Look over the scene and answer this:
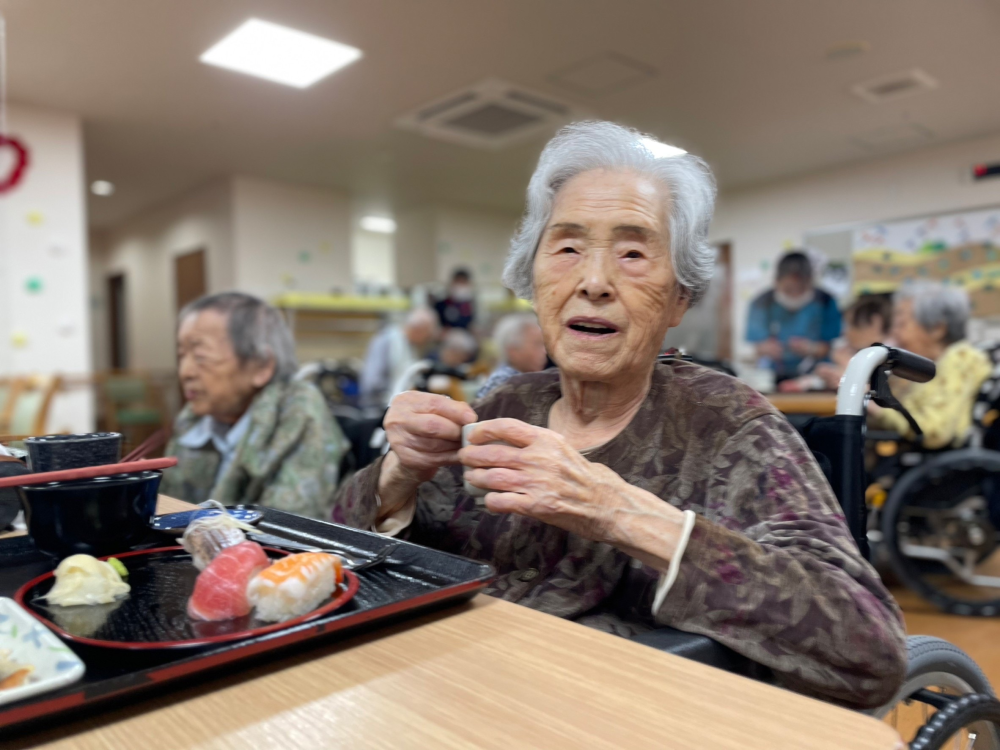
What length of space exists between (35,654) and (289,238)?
7.20 metres

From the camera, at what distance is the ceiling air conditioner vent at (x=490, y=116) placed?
4766 mm

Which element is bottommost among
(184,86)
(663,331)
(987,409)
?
(987,409)

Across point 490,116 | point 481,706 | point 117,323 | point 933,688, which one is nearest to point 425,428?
point 481,706

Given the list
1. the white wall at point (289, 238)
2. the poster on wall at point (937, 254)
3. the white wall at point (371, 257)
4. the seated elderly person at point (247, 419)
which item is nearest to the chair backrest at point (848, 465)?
the seated elderly person at point (247, 419)

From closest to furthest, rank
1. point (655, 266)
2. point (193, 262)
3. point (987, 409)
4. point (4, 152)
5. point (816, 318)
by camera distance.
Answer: point (655, 266) → point (987, 409) → point (4, 152) → point (816, 318) → point (193, 262)

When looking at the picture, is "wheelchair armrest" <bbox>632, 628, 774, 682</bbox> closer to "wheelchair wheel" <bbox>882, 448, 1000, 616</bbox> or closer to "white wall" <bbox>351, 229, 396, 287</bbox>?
"wheelchair wheel" <bbox>882, 448, 1000, 616</bbox>

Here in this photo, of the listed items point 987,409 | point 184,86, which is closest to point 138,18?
point 184,86

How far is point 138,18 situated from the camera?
368 cm

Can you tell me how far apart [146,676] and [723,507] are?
0.67 metres

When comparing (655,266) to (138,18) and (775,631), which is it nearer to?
(775,631)

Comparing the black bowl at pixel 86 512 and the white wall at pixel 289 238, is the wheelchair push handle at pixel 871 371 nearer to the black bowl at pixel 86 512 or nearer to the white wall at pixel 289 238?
the black bowl at pixel 86 512

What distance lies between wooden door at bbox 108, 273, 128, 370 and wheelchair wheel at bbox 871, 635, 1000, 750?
10969mm

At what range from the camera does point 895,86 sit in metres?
4.67

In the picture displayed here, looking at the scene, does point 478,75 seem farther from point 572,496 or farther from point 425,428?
point 572,496
